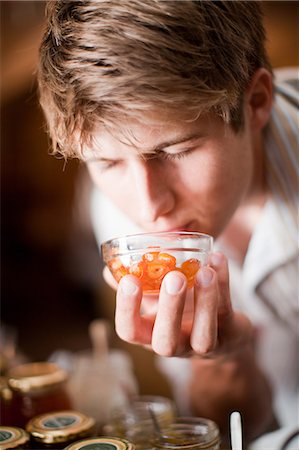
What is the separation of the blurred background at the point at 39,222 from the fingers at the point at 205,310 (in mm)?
825

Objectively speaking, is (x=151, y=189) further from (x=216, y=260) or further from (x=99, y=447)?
(x=99, y=447)

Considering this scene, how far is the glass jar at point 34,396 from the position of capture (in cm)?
77

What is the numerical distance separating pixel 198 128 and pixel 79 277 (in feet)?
4.74

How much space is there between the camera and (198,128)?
643mm

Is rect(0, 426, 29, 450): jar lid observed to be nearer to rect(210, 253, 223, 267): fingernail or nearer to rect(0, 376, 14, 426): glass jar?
rect(0, 376, 14, 426): glass jar

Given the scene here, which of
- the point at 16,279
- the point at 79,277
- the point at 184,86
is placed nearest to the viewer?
the point at 184,86

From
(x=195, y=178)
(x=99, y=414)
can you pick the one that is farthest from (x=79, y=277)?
(x=195, y=178)

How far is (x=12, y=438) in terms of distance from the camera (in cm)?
61

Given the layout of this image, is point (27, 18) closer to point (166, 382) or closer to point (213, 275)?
point (166, 382)

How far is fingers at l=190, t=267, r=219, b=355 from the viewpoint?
600 mm

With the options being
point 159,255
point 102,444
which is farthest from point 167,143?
point 102,444

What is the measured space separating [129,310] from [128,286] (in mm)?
34

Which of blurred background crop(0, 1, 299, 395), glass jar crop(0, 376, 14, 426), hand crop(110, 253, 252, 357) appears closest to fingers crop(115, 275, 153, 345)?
hand crop(110, 253, 252, 357)

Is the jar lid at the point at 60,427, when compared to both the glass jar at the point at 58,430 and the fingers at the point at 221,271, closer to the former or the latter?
the glass jar at the point at 58,430
